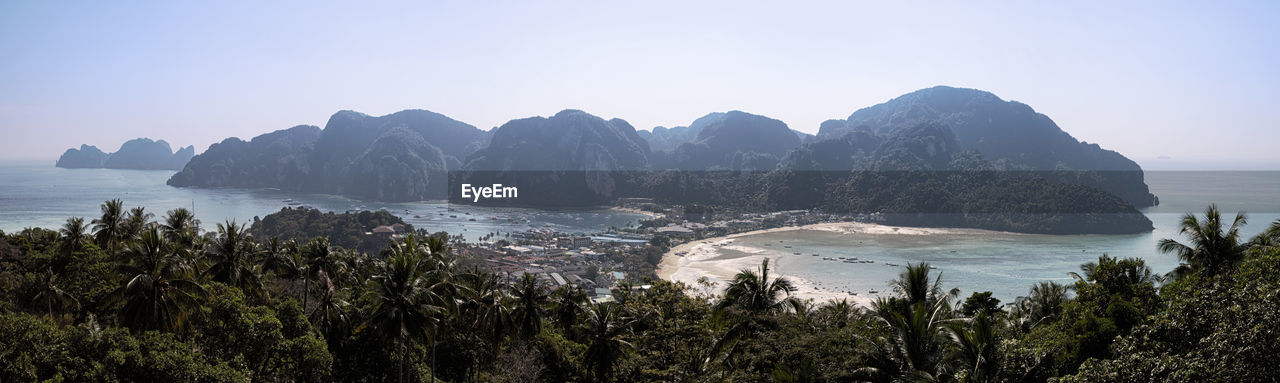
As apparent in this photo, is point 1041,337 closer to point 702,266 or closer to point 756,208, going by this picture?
point 702,266

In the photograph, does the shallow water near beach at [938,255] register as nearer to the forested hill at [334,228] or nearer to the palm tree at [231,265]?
the forested hill at [334,228]

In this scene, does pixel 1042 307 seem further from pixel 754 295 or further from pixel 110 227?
pixel 110 227

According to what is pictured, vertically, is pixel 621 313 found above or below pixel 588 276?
above

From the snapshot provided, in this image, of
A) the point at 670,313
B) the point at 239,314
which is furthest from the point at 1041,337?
the point at 239,314

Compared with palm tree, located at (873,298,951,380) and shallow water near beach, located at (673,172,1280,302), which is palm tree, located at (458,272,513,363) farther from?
shallow water near beach, located at (673,172,1280,302)

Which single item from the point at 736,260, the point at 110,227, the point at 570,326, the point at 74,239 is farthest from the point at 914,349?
the point at 736,260

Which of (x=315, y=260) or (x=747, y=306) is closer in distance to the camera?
(x=747, y=306)
